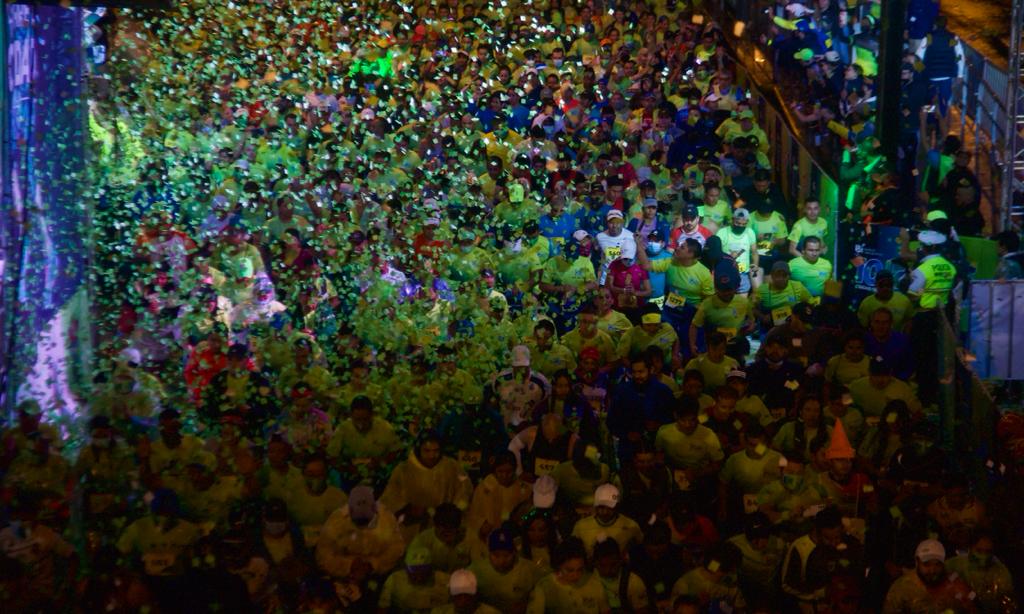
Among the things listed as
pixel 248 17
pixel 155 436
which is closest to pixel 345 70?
pixel 248 17

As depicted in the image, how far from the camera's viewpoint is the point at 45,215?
9359 millimetres

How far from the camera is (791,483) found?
845 centimetres

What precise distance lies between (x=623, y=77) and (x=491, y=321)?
528 centimetres

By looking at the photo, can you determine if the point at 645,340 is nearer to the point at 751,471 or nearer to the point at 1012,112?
the point at 751,471

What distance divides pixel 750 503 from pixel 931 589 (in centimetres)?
126

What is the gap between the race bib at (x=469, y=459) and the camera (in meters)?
9.02

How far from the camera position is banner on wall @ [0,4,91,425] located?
905 cm

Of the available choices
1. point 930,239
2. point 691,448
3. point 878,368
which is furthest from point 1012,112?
point 691,448

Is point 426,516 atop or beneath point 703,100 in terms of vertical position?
beneath

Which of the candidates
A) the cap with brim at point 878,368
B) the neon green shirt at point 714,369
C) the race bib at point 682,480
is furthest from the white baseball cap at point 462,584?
the cap with brim at point 878,368

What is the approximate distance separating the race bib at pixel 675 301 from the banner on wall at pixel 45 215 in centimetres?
407

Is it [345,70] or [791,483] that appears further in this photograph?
[345,70]

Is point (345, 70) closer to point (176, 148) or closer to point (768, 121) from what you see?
point (176, 148)

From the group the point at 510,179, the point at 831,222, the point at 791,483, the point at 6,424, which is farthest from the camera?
the point at 510,179
